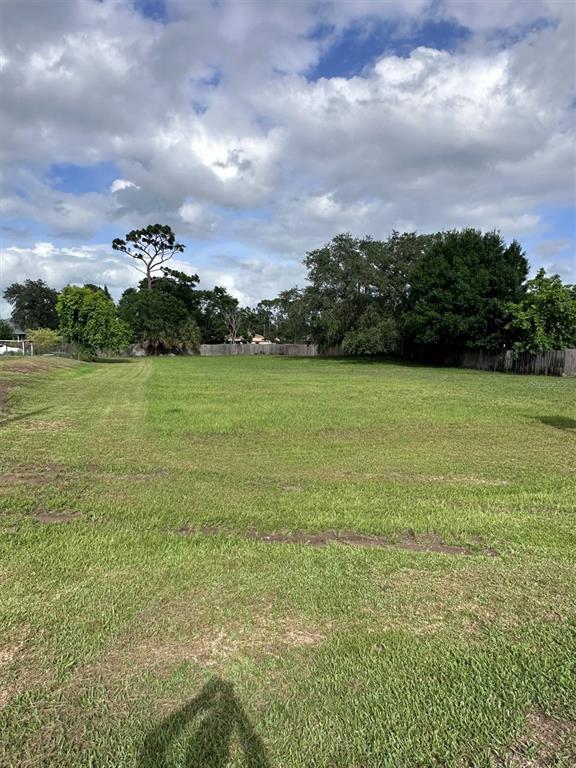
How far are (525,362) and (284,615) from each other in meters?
30.4

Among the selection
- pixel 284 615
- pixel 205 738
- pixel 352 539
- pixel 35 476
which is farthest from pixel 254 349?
pixel 205 738

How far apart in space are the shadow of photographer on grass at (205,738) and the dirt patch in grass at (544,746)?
925mm

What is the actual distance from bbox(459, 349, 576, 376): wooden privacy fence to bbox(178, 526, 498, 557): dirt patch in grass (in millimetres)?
26335

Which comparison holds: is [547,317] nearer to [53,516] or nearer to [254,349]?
[53,516]

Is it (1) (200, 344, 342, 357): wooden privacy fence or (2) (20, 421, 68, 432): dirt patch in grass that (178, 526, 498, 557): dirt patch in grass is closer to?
(2) (20, 421, 68, 432): dirt patch in grass

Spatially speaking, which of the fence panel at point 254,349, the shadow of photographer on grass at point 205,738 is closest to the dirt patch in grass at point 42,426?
the shadow of photographer on grass at point 205,738

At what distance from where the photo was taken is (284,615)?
2873 mm

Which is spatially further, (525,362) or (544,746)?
(525,362)

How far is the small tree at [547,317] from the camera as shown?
2812 centimetres

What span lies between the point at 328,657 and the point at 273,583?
0.82 metres

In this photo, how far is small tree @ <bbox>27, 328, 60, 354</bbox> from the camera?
38.8 meters

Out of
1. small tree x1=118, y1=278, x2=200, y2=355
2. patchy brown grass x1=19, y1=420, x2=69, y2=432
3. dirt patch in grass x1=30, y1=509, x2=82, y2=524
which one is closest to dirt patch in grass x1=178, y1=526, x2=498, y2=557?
dirt patch in grass x1=30, y1=509, x2=82, y2=524

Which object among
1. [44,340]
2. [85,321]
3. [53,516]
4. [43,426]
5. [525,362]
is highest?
[85,321]

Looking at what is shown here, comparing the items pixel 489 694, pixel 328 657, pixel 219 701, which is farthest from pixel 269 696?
pixel 489 694
